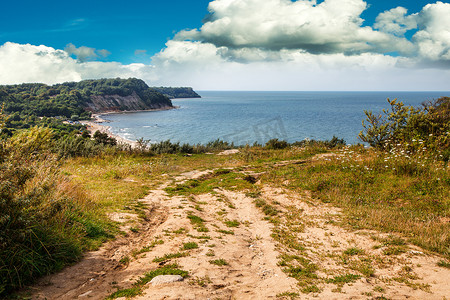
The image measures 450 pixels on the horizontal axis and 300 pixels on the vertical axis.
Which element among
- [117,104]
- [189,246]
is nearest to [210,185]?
[189,246]

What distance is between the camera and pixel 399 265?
18.3 feet

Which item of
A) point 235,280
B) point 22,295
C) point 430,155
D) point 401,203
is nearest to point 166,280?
point 235,280

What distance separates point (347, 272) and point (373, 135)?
1578 centimetres

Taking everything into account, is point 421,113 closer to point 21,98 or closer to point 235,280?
point 235,280

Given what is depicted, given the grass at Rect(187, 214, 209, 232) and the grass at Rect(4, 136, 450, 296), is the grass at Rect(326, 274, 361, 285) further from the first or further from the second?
the grass at Rect(187, 214, 209, 232)

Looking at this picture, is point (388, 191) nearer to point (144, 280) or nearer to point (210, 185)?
point (210, 185)

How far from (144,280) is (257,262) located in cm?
273

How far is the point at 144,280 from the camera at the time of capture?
15.7ft

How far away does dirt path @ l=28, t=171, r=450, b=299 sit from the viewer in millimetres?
4473

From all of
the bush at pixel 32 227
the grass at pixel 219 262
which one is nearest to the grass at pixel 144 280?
the grass at pixel 219 262

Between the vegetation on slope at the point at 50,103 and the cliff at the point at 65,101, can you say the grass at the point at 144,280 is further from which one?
the cliff at the point at 65,101

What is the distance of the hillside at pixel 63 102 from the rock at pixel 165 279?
105 meters

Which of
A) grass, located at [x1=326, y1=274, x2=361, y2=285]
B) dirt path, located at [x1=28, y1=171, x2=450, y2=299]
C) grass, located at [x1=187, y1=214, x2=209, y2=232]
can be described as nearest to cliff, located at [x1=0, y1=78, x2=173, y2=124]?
grass, located at [x1=187, y1=214, x2=209, y2=232]

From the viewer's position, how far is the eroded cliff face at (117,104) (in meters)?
163
